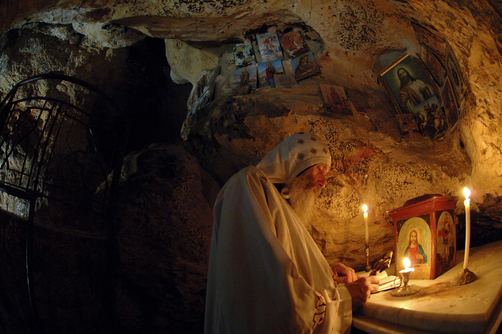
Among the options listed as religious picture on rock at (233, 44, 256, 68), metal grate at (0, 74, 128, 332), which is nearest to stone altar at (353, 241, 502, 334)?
metal grate at (0, 74, 128, 332)

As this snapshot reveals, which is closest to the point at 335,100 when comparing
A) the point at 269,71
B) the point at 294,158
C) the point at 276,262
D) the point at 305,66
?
the point at 305,66

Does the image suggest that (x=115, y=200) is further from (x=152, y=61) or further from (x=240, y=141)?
(x=152, y=61)

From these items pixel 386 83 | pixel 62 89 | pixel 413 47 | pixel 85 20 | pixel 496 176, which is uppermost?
pixel 85 20

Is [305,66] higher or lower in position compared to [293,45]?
lower

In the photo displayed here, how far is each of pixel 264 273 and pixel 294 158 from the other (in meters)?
0.90

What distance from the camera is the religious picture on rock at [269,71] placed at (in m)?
3.48

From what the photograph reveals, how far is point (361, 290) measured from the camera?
2.04m

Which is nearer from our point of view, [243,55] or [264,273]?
[264,273]

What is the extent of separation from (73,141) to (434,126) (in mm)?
4164

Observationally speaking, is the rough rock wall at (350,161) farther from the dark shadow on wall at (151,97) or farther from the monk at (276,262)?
the dark shadow on wall at (151,97)

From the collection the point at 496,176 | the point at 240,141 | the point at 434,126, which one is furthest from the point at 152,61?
the point at 496,176

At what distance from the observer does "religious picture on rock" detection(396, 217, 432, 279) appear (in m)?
2.05

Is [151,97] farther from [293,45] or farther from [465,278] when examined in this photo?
[465,278]

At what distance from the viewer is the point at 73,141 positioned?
14.0 ft
